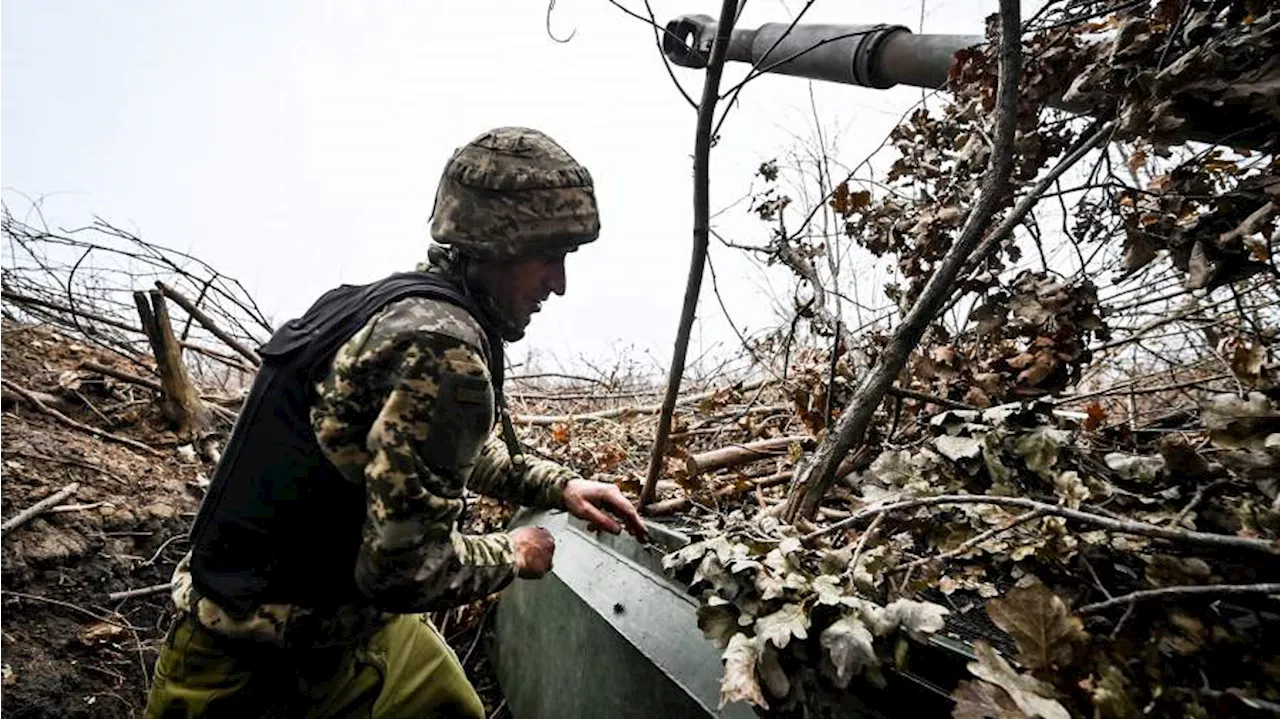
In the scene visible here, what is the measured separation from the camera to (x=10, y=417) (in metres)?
3.50

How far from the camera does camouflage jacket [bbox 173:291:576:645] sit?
153 cm

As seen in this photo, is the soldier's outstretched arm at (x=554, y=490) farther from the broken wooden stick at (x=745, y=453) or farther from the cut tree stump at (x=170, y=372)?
the cut tree stump at (x=170, y=372)

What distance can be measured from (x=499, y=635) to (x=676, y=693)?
1.89 metres

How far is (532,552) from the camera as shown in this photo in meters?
1.92

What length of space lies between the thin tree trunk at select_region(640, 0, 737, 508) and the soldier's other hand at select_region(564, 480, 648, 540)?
0.29m

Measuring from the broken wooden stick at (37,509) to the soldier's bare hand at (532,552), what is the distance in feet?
8.06

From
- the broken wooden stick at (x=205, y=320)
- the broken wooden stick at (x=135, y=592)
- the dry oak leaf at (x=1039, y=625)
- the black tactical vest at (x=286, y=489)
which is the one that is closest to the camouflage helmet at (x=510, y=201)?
the black tactical vest at (x=286, y=489)

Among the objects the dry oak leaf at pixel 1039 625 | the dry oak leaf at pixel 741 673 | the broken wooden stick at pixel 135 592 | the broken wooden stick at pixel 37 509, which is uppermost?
the dry oak leaf at pixel 1039 625

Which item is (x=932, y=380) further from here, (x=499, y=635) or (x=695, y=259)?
(x=499, y=635)

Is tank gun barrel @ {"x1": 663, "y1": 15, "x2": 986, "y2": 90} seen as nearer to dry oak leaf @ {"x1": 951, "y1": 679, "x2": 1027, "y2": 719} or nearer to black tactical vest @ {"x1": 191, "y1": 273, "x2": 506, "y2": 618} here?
black tactical vest @ {"x1": 191, "y1": 273, "x2": 506, "y2": 618}

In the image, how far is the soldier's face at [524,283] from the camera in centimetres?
196

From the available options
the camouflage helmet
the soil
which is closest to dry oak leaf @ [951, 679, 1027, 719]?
the camouflage helmet

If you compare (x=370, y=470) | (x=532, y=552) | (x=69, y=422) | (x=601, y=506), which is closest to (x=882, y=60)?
(x=601, y=506)

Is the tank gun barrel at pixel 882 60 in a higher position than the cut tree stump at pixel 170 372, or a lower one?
higher
